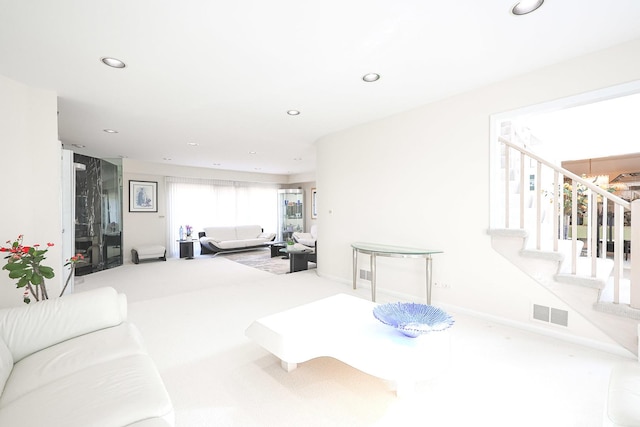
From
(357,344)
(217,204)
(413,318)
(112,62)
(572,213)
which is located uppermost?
(112,62)

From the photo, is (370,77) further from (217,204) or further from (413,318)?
(217,204)

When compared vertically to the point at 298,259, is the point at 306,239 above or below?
above

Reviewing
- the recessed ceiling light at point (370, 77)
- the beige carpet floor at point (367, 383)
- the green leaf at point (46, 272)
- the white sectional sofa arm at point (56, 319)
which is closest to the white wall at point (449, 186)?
the beige carpet floor at point (367, 383)

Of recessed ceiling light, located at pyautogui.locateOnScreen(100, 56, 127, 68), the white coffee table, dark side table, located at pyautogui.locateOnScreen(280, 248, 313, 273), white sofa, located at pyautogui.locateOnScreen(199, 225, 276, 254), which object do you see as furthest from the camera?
white sofa, located at pyautogui.locateOnScreen(199, 225, 276, 254)

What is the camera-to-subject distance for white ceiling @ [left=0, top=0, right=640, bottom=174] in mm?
1849

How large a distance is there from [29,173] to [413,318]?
12.8 ft

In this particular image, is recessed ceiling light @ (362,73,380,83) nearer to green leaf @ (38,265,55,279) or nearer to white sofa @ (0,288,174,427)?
white sofa @ (0,288,174,427)

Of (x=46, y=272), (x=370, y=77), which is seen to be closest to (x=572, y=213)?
(x=370, y=77)

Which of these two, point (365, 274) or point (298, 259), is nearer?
point (365, 274)

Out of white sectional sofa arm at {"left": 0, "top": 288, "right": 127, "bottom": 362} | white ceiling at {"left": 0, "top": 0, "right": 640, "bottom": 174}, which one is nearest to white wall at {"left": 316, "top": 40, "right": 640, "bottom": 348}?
white ceiling at {"left": 0, "top": 0, "right": 640, "bottom": 174}

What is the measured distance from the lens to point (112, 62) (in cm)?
247

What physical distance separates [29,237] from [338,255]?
12.6ft

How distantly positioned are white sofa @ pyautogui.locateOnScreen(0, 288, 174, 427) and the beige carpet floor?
471 millimetres

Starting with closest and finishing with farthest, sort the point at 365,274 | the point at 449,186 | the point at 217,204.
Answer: the point at 449,186 → the point at 365,274 → the point at 217,204
